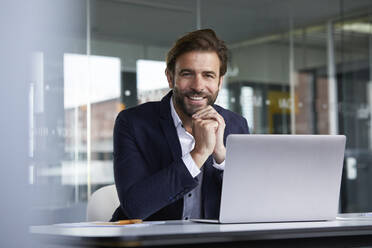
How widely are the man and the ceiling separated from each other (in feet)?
10.2

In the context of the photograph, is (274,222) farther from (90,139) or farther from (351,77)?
(351,77)

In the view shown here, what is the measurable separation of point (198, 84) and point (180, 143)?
0.25 meters

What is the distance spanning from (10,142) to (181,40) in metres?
1.72

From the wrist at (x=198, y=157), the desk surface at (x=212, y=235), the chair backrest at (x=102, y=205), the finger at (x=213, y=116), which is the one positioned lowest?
the chair backrest at (x=102, y=205)

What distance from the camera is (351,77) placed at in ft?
23.7

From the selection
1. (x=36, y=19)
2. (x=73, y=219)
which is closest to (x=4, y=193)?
(x=36, y=19)

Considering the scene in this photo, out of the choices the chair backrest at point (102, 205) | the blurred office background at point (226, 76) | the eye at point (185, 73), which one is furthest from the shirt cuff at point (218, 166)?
the blurred office background at point (226, 76)

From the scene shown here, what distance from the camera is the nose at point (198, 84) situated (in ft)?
7.36

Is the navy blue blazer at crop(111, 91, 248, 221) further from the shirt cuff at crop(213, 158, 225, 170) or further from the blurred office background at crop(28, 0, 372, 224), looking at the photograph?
the blurred office background at crop(28, 0, 372, 224)

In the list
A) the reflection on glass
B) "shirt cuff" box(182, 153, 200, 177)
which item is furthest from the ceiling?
"shirt cuff" box(182, 153, 200, 177)

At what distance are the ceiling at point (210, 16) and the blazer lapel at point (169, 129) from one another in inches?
123

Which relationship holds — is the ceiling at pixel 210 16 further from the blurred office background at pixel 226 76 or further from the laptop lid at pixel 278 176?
the laptop lid at pixel 278 176

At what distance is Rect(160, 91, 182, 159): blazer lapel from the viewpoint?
2.18m

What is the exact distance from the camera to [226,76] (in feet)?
20.1
